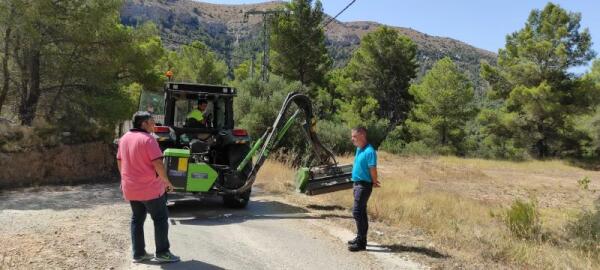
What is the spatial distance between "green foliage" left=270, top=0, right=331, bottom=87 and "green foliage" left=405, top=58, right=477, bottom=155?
8.89m

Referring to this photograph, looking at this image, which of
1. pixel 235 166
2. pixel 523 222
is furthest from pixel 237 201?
pixel 523 222

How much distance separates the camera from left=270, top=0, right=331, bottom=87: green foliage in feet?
133

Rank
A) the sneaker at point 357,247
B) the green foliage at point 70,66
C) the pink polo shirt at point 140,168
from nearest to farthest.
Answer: the pink polo shirt at point 140,168 → the sneaker at point 357,247 → the green foliage at point 70,66

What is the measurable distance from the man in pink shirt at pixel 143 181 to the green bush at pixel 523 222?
6.64 meters

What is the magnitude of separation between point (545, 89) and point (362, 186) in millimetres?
34539

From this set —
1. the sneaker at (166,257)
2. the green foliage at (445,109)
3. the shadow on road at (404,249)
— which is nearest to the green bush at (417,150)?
the green foliage at (445,109)

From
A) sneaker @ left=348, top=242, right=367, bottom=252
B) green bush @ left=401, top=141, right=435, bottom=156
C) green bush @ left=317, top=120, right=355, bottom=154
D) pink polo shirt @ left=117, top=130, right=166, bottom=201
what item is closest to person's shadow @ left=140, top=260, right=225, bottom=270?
pink polo shirt @ left=117, top=130, right=166, bottom=201

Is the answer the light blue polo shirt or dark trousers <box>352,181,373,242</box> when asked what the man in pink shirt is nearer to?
dark trousers <box>352,181,373,242</box>

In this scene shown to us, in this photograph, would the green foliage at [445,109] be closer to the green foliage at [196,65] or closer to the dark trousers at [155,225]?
the green foliage at [196,65]

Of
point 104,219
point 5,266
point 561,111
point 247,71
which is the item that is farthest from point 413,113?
point 5,266

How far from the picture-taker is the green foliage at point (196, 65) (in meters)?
42.8

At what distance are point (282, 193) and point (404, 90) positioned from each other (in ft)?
118

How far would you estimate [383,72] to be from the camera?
45.6m

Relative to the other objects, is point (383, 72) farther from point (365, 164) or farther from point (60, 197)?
point (365, 164)
